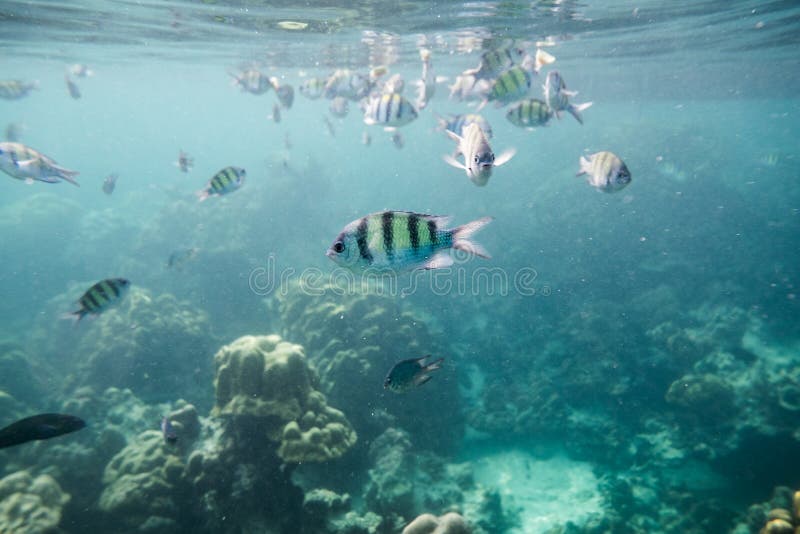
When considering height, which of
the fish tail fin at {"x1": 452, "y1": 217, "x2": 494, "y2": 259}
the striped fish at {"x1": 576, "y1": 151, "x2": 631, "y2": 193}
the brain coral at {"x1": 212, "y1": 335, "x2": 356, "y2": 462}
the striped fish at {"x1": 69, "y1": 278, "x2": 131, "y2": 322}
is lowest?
the brain coral at {"x1": 212, "y1": 335, "x2": 356, "y2": 462}

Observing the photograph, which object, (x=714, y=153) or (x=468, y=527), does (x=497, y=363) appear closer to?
(x=468, y=527)

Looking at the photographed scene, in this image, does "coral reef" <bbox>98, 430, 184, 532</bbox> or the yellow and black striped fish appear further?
"coral reef" <bbox>98, 430, 184, 532</bbox>

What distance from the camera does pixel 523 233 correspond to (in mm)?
22562

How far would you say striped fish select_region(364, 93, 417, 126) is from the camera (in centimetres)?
580

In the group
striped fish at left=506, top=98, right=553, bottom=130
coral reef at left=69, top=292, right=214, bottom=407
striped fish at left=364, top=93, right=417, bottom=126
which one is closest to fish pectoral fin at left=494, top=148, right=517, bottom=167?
striped fish at left=506, top=98, right=553, bottom=130

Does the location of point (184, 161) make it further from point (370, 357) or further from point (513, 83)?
point (513, 83)

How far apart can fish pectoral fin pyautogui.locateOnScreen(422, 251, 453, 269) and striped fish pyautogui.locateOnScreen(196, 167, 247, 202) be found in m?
5.25

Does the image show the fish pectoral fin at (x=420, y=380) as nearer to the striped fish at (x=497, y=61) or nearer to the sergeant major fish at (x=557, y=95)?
the sergeant major fish at (x=557, y=95)

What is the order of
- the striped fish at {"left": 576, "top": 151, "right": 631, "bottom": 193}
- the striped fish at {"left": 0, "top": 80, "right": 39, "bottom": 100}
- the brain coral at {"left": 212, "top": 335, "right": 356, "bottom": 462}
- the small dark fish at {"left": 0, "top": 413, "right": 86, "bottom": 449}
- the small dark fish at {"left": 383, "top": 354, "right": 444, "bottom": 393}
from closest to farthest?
the small dark fish at {"left": 0, "top": 413, "right": 86, "bottom": 449}, the striped fish at {"left": 576, "top": 151, "right": 631, "bottom": 193}, the small dark fish at {"left": 383, "top": 354, "right": 444, "bottom": 393}, the brain coral at {"left": 212, "top": 335, "right": 356, "bottom": 462}, the striped fish at {"left": 0, "top": 80, "right": 39, "bottom": 100}

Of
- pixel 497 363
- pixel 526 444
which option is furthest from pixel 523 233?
pixel 526 444

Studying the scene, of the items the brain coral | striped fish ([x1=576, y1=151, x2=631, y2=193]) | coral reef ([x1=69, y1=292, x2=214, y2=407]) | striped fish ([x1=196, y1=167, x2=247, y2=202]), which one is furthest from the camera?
coral reef ([x1=69, y1=292, x2=214, y2=407])

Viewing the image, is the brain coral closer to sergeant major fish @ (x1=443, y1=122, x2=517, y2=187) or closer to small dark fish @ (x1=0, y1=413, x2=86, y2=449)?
small dark fish @ (x1=0, y1=413, x2=86, y2=449)

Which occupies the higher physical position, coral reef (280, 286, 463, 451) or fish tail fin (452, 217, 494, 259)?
fish tail fin (452, 217, 494, 259)

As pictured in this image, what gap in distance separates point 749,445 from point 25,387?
19.0 m
